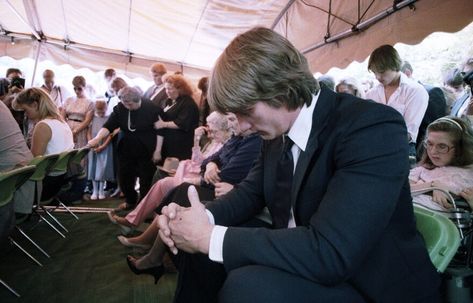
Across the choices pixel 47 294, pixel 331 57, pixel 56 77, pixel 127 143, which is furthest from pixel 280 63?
pixel 56 77

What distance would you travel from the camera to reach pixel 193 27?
5.43m

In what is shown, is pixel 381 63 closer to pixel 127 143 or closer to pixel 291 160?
pixel 291 160

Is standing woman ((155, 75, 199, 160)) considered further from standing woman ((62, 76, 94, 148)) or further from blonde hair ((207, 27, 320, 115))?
blonde hair ((207, 27, 320, 115))

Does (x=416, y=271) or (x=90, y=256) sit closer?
(x=416, y=271)

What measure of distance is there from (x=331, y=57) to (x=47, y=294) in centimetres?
332

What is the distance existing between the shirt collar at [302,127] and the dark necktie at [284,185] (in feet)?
0.18

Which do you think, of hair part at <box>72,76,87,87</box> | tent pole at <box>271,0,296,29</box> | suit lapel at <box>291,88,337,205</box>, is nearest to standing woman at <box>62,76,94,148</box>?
hair part at <box>72,76,87,87</box>

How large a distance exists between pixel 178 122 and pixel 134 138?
586 millimetres


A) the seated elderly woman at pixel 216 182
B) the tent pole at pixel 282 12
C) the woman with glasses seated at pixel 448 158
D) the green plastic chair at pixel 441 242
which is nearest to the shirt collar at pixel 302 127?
the green plastic chair at pixel 441 242

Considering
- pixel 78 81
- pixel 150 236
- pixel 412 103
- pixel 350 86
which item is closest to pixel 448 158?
pixel 412 103

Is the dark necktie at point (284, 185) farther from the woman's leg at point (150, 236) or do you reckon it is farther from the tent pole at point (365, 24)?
the tent pole at point (365, 24)

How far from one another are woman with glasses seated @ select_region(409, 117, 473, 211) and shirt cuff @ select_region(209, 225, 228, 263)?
1.31 metres

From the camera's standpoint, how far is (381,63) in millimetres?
2688

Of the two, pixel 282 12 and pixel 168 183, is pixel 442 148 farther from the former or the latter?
pixel 282 12
